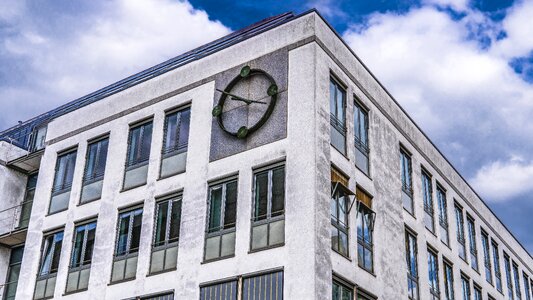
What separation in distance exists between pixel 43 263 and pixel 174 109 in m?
8.07

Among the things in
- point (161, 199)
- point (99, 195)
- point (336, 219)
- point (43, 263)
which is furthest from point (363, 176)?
point (43, 263)

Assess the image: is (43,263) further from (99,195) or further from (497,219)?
(497,219)

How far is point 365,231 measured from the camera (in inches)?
987

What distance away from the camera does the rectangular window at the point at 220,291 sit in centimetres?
2272

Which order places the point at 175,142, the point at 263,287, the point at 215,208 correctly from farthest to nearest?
1. the point at 175,142
2. the point at 215,208
3. the point at 263,287

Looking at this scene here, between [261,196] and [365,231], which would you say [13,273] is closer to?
[261,196]

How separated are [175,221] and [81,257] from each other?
4.67 metres

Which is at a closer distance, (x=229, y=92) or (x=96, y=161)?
(x=229, y=92)

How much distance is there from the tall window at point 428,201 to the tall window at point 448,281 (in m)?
1.95

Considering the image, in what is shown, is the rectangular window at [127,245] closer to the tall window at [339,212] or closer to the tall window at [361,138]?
the tall window at [339,212]

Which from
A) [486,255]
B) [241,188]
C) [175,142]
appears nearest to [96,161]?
[175,142]

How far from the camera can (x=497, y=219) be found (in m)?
40.8

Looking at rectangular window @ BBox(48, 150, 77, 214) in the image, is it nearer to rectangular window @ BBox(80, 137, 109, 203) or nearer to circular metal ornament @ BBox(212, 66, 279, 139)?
rectangular window @ BBox(80, 137, 109, 203)

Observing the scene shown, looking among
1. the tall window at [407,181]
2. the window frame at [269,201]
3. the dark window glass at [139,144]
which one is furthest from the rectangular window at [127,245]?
the tall window at [407,181]
